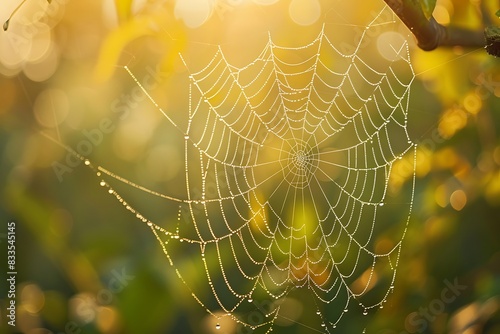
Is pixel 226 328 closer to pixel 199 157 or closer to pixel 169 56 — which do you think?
pixel 199 157

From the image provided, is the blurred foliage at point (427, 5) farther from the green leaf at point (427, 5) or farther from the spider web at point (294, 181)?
the spider web at point (294, 181)

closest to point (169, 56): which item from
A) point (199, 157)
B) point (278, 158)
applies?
point (199, 157)

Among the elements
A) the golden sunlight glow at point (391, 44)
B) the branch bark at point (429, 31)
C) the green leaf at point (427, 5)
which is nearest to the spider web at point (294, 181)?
the golden sunlight glow at point (391, 44)

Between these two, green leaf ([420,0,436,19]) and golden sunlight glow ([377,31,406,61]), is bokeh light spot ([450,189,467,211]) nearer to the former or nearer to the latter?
golden sunlight glow ([377,31,406,61])

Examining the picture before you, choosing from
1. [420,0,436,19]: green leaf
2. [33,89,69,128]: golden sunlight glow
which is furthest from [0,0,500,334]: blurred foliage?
[420,0,436,19]: green leaf

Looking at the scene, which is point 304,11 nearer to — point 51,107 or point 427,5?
point 51,107

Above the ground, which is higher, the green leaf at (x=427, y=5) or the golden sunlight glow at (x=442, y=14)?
the golden sunlight glow at (x=442, y=14)
